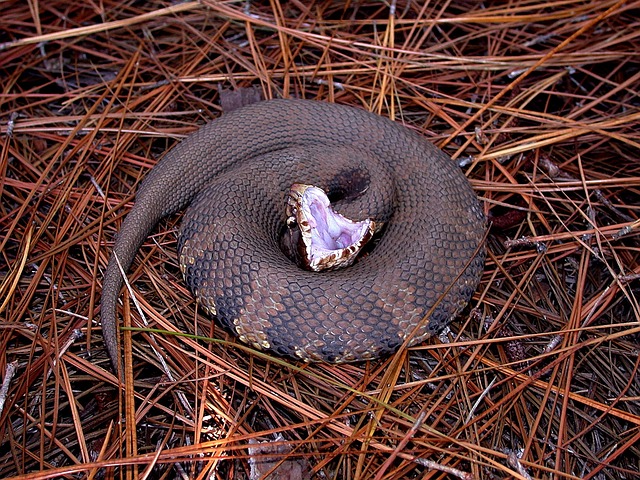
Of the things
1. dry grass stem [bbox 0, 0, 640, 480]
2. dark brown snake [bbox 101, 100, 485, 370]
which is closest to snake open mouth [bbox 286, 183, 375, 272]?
dark brown snake [bbox 101, 100, 485, 370]

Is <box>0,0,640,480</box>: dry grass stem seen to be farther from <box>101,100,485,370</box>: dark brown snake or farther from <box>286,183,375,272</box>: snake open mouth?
<box>286,183,375,272</box>: snake open mouth

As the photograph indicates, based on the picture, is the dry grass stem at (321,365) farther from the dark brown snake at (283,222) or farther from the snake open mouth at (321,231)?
the snake open mouth at (321,231)

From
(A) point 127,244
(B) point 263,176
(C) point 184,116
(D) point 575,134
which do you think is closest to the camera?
(A) point 127,244

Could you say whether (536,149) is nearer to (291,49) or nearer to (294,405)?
(291,49)

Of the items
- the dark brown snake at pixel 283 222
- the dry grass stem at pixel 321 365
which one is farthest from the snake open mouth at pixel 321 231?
the dry grass stem at pixel 321 365

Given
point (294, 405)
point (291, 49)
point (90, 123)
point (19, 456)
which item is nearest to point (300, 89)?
point (291, 49)

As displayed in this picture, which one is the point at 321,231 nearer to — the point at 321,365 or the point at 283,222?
the point at 283,222

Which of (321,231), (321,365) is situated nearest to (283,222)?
(321,231)
